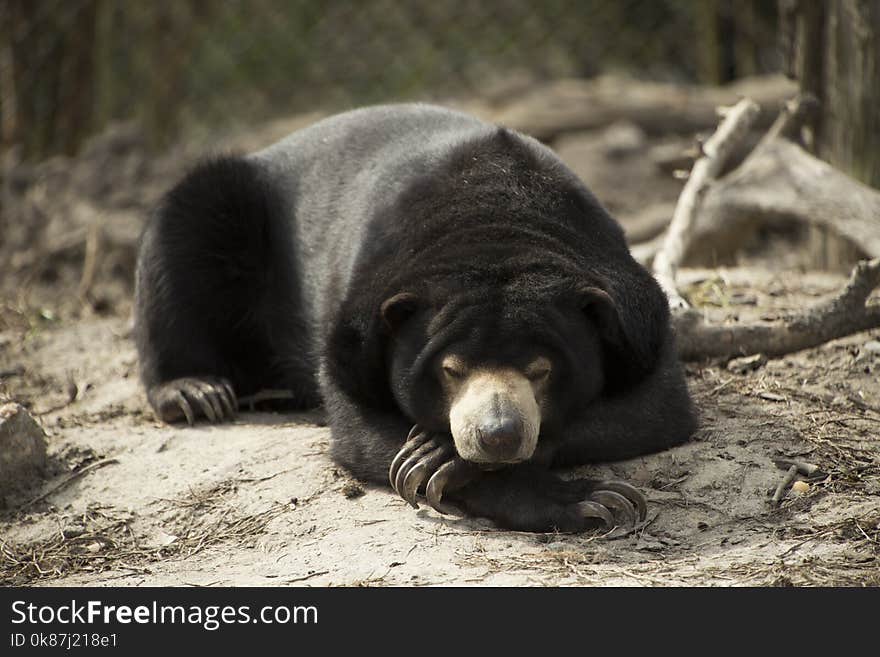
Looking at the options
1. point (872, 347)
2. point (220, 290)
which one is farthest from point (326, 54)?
point (872, 347)

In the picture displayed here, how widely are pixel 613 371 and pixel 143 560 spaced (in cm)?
168

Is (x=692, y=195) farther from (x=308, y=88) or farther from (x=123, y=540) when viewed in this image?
(x=308, y=88)

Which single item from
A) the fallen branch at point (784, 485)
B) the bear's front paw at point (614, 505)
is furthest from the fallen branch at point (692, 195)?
the bear's front paw at point (614, 505)

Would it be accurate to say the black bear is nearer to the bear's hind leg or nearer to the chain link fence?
the bear's hind leg

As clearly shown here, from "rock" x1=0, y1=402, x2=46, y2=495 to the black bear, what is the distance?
0.69m

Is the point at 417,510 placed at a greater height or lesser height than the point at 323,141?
lesser

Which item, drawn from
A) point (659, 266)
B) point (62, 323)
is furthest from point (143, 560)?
point (62, 323)

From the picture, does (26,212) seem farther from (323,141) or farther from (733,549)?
(733,549)

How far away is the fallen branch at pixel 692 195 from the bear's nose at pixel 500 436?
1.82 meters

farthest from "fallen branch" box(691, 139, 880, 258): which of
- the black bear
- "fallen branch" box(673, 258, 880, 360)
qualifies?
the black bear

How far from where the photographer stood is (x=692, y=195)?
239 inches

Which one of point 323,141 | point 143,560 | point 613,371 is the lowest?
point 143,560

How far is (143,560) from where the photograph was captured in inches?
154

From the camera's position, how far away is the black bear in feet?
12.3
